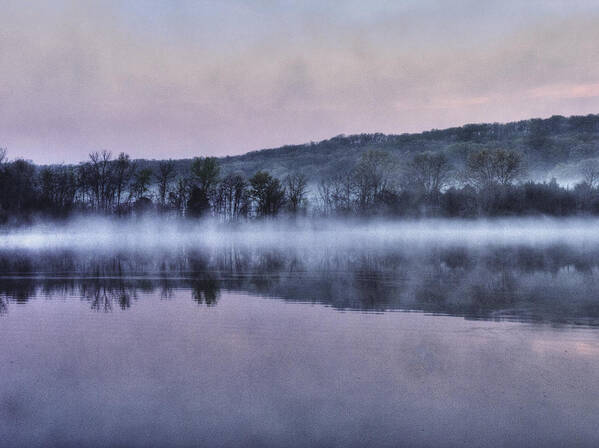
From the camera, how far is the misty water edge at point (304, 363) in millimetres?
5961

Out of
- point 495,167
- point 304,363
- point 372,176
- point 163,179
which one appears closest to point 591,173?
→ point 495,167

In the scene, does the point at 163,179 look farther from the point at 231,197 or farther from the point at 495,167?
the point at 495,167

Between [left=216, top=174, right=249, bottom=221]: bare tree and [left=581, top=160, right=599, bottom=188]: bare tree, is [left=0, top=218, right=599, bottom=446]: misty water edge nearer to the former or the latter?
[left=216, top=174, right=249, bottom=221]: bare tree

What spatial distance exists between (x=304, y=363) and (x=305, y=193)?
286 ft

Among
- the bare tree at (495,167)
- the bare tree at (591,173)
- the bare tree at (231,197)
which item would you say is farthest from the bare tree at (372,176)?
the bare tree at (591,173)

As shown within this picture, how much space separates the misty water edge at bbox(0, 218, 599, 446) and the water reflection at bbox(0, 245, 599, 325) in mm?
129

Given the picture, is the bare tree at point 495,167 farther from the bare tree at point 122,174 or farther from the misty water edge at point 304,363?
the misty water edge at point 304,363

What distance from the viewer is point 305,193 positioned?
95.1m

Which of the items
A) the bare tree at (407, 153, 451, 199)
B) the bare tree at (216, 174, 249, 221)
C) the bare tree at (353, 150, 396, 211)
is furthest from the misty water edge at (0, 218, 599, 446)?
the bare tree at (353, 150, 396, 211)

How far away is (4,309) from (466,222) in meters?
73.6

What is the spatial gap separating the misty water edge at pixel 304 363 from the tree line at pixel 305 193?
220 ft

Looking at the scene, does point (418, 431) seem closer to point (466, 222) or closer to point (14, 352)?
point (14, 352)

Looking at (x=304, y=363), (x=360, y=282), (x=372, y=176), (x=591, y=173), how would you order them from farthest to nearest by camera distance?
1. (x=372, y=176)
2. (x=591, y=173)
3. (x=360, y=282)
4. (x=304, y=363)

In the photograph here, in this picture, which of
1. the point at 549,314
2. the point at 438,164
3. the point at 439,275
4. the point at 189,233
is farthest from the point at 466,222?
the point at 549,314
